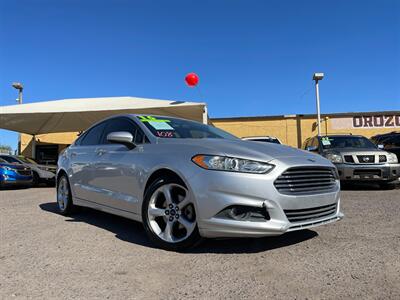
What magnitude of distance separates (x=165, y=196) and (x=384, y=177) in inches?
264

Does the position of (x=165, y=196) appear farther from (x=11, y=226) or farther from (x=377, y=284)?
(x=11, y=226)

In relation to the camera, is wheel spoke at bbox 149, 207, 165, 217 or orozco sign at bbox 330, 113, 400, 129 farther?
orozco sign at bbox 330, 113, 400, 129

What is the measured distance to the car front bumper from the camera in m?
3.28

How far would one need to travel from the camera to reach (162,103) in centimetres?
1341

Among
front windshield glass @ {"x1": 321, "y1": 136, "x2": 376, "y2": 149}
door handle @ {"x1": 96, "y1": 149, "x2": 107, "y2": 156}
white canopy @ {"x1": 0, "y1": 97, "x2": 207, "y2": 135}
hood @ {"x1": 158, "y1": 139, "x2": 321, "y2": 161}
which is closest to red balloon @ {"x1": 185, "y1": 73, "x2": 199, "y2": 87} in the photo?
white canopy @ {"x1": 0, "y1": 97, "x2": 207, "y2": 135}

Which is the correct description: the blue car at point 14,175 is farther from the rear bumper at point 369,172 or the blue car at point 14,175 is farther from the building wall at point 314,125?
the building wall at point 314,125

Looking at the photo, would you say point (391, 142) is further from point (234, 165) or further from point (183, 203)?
point (183, 203)

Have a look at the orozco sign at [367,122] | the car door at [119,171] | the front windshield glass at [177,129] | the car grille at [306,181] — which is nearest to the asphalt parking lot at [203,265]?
the car door at [119,171]

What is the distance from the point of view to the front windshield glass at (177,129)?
14.5 feet

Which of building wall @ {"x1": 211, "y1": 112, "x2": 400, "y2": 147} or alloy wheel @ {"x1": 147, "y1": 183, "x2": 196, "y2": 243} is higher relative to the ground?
building wall @ {"x1": 211, "y1": 112, "x2": 400, "y2": 147}

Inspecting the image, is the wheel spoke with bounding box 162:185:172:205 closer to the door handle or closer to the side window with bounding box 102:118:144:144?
the side window with bounding box 102:118:144:144

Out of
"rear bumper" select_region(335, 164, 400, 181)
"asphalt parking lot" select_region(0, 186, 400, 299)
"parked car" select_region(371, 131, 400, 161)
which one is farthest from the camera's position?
"parked car" select_region(371, 131, 400, 161)

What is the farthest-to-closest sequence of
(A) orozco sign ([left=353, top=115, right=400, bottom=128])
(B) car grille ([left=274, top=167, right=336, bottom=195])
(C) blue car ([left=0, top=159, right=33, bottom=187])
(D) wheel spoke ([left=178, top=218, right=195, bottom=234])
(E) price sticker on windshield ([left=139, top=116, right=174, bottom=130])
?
1. (A) orozco sign ([left=353, top=115, right=400, bottom=128])
2. (C) blue car ([left=0, top=159, right=33, bottom=187])
3. (E) price sticker on windshield ([left=139, top=116, right=174, bottom=130])
4. (D) wheel spoke ([left=178, top=218, right=195, bottom=234])
5. (B) car grille ([left=274, top=167, right=336, bottom=195])

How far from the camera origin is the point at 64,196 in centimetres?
599
